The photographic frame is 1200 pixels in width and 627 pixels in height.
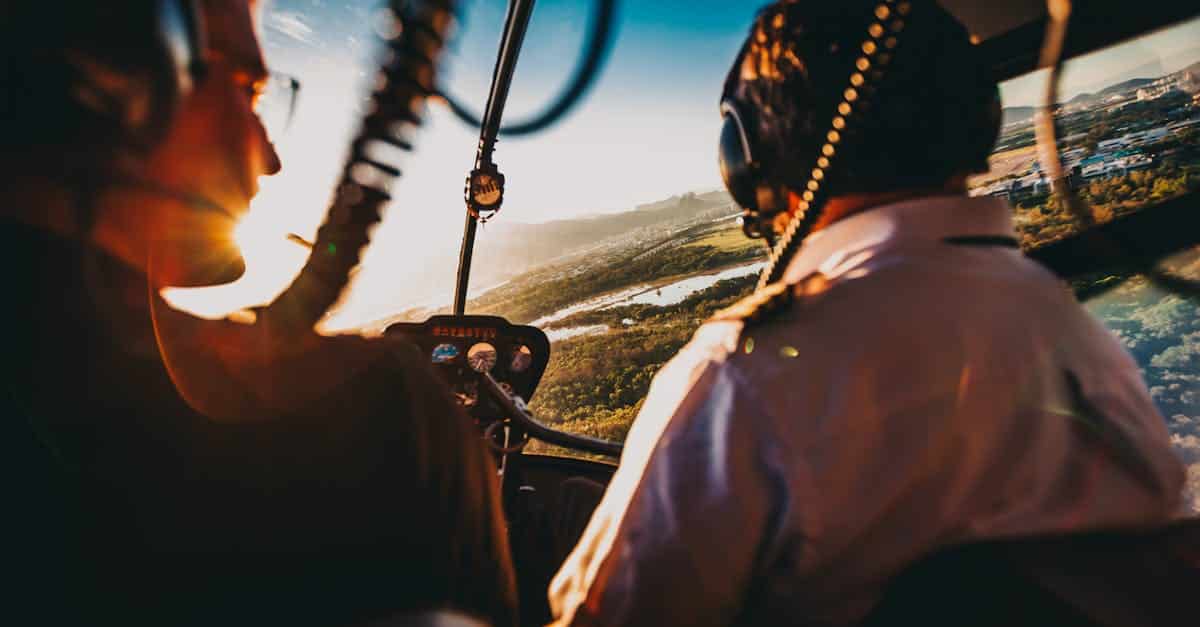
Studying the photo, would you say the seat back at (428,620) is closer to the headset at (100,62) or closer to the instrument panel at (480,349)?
the headset at (100,62)

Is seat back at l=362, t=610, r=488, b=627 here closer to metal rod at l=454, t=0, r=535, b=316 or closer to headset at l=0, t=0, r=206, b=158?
headset at l=0, t=0, r=206, b=158

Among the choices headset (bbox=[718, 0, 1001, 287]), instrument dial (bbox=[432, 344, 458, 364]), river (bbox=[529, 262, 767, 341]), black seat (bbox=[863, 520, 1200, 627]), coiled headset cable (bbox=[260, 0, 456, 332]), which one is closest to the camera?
coiled headset cable (bbox=[260, 0, 456, 332])

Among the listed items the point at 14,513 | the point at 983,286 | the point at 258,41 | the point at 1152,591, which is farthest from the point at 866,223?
the point at 14,513

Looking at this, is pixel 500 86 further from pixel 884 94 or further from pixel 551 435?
pixel 884 94

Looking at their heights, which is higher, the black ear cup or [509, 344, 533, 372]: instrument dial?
the black ear cup

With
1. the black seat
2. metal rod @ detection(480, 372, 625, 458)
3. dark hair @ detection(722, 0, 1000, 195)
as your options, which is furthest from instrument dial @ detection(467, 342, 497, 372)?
the black seat

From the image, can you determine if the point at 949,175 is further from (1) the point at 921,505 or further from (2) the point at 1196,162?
(2) the point at 1196,162

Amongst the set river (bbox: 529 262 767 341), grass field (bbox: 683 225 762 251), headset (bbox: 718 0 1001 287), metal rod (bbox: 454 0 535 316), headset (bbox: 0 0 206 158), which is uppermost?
metal rod (bbox: 454 0 535 316)

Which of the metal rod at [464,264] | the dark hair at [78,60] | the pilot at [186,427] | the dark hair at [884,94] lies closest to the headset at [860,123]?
the dark hair at [884,94]
